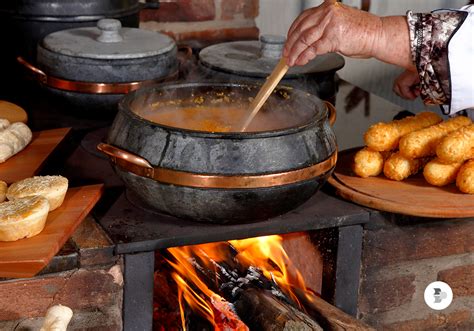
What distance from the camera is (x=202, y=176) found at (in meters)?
1.83

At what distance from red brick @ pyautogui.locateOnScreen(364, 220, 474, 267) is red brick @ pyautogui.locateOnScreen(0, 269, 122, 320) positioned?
0.68m

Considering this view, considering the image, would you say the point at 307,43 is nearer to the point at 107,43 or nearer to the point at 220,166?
the point at 220,166

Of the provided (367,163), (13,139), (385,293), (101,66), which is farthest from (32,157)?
(385,293)

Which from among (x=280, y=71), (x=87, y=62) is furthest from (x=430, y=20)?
(x=87, y=62)

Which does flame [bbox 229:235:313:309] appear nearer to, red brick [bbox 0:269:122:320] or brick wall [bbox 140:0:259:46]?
red brick [bbox 0:269:122:320]

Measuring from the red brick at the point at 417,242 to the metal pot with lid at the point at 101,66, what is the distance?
2.82 ft

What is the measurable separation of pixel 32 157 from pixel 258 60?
0.86 m

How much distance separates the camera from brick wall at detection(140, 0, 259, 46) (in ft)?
11.3

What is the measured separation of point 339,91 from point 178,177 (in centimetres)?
135

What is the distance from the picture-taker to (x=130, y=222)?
6.38 feet

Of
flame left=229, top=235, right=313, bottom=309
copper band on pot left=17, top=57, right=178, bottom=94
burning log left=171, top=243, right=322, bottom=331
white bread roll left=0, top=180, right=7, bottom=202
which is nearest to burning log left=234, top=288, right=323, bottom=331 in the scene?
burning log left=171, top=243, right=322, bottom=331

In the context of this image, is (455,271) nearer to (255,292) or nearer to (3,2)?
(255,292)

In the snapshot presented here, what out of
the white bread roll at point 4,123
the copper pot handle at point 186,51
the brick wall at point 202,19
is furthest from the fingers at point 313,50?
the brick wall at point 202,19

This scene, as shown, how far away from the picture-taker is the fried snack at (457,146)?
2086 millimetres
